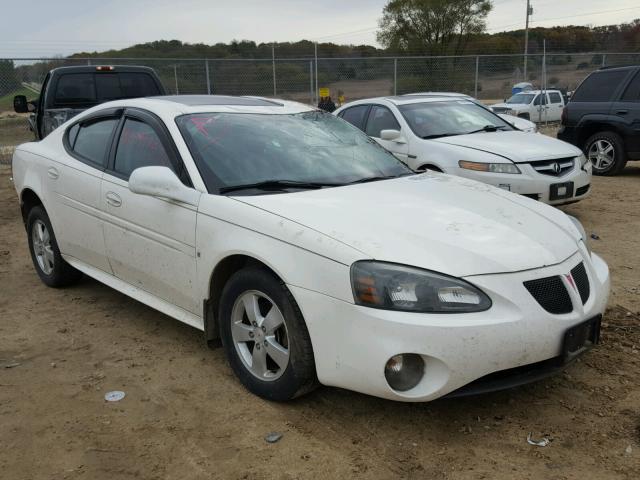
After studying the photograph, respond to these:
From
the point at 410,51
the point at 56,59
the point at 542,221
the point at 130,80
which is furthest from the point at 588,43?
the point at 542,221

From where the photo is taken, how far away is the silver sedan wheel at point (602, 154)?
412 inches

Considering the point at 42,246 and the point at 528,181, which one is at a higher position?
the point at 528,181

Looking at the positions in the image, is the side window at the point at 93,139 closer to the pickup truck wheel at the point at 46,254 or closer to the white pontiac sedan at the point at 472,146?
the pickup truck wheel at the point at 46,254

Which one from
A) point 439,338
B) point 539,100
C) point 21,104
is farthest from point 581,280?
point 539,100

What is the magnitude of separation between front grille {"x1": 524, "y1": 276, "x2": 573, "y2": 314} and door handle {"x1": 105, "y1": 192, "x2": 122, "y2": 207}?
103 inches

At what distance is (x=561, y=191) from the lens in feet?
23.0

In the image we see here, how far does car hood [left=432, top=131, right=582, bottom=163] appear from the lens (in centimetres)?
707

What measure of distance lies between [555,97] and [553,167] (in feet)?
58.3

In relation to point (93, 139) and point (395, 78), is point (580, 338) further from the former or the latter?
point (395, 78)

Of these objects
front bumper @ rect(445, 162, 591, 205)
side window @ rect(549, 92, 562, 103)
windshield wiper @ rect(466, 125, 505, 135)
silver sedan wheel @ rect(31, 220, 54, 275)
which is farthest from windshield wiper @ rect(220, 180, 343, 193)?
side window @ rect(549, 92, 562, 103)

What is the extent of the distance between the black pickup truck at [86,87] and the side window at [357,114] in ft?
9.62

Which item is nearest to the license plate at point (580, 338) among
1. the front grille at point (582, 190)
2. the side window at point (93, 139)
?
the side window at point (93, 139)

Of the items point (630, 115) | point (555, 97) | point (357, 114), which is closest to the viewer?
point (357, 114)

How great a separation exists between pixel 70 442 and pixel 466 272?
2033 mm
